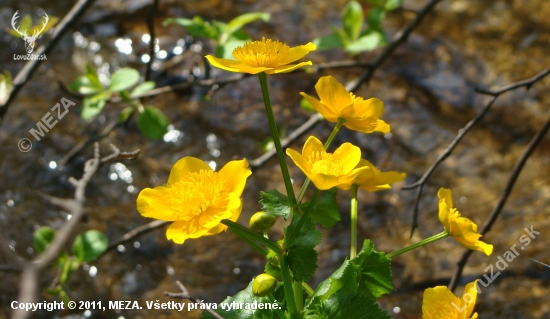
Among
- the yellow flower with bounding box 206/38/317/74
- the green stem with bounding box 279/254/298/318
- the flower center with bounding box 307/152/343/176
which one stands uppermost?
the yellow flower with bounding box 206/38/317/74

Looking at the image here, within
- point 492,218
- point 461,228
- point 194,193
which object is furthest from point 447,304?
point 492,218

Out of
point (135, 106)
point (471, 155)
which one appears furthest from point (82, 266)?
point (471, 155)

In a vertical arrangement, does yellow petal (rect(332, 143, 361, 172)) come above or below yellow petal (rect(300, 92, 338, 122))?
below

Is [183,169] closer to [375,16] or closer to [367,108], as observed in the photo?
[367,108]

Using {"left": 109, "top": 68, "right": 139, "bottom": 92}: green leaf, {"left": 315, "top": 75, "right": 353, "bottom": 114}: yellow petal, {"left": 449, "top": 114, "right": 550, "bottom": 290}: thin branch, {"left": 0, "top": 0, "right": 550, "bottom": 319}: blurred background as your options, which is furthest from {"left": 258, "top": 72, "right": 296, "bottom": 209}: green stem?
{"left": 109, "top": 68, "right": 139, "bottom": 92}: green leaf

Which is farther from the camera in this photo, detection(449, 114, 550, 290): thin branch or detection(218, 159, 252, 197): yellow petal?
detection(449, 114, 550, 290): thin branch

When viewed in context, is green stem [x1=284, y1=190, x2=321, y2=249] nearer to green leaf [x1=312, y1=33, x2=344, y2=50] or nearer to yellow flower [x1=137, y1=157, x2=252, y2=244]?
yellow flower [x1=137, y1=157, x2=252, y2=244]

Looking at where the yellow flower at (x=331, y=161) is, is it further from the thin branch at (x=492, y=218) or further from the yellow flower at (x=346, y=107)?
the thin branch at (x=492, y=218)
